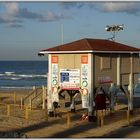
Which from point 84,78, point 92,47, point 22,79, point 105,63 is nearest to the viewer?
point 92,47

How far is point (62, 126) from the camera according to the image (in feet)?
81.2

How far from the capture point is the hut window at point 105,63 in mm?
27697

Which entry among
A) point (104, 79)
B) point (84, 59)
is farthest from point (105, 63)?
point (84, 59)

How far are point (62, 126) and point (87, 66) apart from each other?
4077mm

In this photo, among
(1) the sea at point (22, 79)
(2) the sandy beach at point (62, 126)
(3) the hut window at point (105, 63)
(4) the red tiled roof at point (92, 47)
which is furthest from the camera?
(1) the sea at point (22, 79)

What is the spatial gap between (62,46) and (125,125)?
625 cm

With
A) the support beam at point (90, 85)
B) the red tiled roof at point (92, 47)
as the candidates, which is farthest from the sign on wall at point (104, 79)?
the red tiled roof at point (92, 47)

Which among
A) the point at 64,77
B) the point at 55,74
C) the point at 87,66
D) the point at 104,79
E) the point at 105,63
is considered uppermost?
the point at 105,63

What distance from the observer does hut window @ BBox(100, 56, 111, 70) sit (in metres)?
27.7

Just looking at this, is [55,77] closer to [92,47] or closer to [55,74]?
[55,74]

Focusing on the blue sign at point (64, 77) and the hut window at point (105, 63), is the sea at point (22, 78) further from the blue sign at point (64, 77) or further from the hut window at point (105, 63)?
the hut window at point (105, 63)

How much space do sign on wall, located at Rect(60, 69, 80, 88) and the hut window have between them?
1413 mm

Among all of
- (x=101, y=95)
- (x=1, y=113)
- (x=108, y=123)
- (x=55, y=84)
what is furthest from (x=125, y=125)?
(x=1, y=113)

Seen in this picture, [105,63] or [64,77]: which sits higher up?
[105,63]
